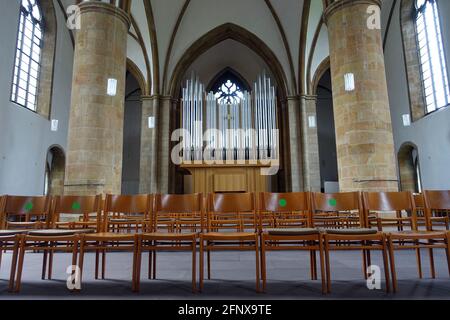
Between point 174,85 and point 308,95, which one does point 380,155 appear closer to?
point 308,95

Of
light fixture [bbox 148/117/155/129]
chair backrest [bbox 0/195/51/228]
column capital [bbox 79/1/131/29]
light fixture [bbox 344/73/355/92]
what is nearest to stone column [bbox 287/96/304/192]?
light fixture [bbox 148/117/155/129]

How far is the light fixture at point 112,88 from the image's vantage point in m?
6.85

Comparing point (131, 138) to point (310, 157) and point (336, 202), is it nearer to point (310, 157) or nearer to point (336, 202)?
point (310, 157)

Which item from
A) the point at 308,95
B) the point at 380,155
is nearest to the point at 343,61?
the point at 380,155

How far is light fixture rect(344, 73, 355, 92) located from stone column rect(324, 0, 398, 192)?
7cm

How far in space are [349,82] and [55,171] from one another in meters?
11.0

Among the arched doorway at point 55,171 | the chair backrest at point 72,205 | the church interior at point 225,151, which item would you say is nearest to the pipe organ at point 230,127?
the church interior at point 225,151

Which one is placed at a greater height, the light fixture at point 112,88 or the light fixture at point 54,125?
the light fixture at point 54,125

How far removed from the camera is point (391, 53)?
41.0ft

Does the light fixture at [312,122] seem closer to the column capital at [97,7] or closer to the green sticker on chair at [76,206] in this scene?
the column capital at [97,7]

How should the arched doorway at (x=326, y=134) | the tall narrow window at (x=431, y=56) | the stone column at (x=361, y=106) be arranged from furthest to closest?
the arched doorway at (x=326, y=134) → the tall narrow window at (x=431, y=56) → the stone column at (x=361, y=106)

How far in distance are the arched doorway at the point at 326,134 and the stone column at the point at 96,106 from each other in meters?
13.7

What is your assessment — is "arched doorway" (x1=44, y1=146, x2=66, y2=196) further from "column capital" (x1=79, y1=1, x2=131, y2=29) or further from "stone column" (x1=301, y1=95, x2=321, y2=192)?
"stone column" (x1=301, y1=95, x2=321, y2=192)

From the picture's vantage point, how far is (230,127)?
14.6 meters
